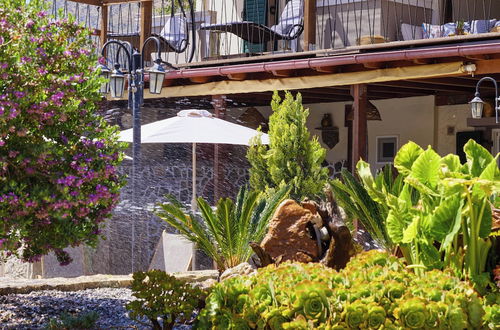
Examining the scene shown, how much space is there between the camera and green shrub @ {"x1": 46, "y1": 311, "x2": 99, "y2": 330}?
23.1 ft

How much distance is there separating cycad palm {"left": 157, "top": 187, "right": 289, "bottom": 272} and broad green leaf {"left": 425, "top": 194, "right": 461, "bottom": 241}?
9.15ft

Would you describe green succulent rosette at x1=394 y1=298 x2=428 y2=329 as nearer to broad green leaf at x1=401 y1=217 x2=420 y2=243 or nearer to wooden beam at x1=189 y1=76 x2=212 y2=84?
broad green leaf at x1=401 y1=217 x2=420 y2=243

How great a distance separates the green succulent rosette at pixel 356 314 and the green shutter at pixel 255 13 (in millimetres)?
11514

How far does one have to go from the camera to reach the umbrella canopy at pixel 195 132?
1179 centimetres

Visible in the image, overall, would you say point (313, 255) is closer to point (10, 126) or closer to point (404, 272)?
point (404, 272)

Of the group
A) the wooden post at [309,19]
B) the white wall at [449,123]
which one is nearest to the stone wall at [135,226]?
the wooden post at [309,19]

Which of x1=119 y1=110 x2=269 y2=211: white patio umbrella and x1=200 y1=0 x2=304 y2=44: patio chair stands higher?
x1=200 y1=0 x2=304 y2=44: patio chair

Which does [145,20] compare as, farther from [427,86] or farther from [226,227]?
[226,227]

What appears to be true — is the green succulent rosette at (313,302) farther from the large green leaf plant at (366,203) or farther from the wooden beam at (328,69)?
the wooden beam at (328,69)

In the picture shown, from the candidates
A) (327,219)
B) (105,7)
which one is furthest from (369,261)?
(105,7)

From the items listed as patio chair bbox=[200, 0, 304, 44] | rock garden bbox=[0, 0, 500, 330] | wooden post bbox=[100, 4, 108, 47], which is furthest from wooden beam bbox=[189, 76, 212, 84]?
rock garden bbox=[0, 0, 500, 330]

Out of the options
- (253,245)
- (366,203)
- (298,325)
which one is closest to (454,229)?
(298,325)

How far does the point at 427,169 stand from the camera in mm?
6816

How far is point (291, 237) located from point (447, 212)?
1794 millimetres
